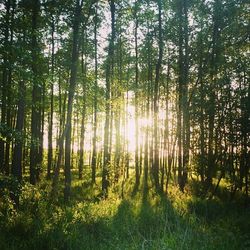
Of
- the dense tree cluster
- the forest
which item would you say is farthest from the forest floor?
the dense tree cluster

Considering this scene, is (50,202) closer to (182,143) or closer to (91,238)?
(91,238)

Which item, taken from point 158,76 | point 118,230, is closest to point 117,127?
point 158,76

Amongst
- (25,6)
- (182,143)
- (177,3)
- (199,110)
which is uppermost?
(177,3)

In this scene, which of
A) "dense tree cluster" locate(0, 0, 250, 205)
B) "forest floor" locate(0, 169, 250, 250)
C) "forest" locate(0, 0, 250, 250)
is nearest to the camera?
"forest floor" locate(0, 169, 250, 250)

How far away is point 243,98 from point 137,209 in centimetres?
831

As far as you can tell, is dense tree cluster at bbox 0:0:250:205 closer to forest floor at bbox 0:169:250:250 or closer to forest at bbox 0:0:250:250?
forest at bbox 0:0:250:250

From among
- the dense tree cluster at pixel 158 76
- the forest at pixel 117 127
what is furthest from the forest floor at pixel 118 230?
the dense tree cluster at pixel 158 76

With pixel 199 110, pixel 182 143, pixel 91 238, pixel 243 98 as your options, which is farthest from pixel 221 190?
pixel 91 238

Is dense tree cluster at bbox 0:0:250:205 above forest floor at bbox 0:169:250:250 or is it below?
above

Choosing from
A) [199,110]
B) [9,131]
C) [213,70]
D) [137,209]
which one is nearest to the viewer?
[9,131]

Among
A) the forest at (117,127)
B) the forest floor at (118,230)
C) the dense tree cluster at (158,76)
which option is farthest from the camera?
the dense tree cluster at (158,76)

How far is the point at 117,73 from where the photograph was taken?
28.3 m

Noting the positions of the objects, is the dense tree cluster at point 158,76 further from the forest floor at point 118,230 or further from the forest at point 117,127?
the forest floor at point 118,230

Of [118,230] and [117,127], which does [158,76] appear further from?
[118,230]
